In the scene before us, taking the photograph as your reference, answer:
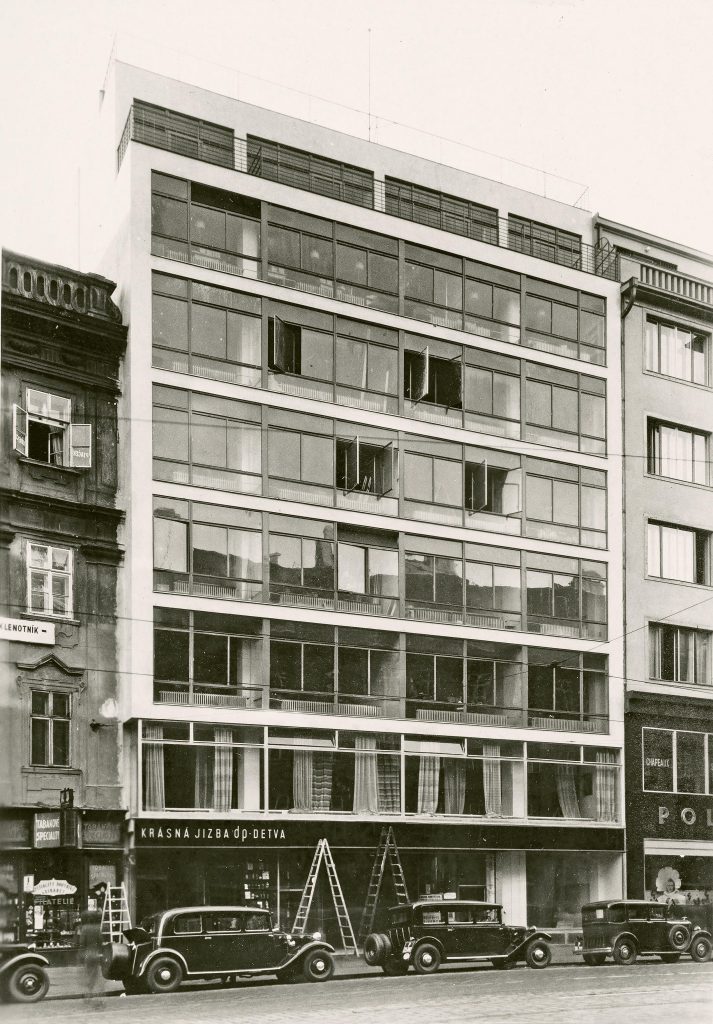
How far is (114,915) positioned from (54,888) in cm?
65

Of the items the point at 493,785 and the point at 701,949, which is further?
the point at 701,949

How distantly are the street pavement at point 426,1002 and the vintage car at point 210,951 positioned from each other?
0.50 feet

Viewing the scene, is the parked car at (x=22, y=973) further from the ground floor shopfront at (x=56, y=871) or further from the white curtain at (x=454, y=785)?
the white curtain at (x=454, y=785)

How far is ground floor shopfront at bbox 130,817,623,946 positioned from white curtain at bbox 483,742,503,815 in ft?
0.75

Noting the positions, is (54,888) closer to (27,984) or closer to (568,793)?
(27,984)

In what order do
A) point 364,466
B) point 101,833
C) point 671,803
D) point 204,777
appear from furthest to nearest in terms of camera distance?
point 671,803 < point 364,466 < point 204,777 < point 101,833

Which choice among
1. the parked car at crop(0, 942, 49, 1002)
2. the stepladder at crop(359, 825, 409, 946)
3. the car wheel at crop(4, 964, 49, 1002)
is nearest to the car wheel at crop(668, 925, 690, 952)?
the stepladder at crop(359, 825, 409, 946)

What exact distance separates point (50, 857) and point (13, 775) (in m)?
0.97

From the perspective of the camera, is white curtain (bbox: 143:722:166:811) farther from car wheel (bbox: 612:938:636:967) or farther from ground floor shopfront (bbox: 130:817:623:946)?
car wheel (bbox: 612:938:636:967)

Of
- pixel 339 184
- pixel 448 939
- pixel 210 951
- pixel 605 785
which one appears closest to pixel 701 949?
pixel 605 785

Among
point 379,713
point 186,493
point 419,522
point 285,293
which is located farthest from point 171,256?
point 379,713

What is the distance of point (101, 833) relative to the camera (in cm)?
1148

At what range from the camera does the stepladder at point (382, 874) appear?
1270cm

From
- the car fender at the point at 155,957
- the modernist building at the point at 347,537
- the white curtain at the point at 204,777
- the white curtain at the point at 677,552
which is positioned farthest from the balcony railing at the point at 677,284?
the car fender at the point at 155,957
